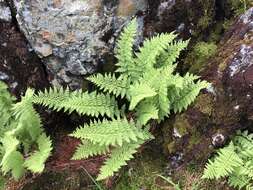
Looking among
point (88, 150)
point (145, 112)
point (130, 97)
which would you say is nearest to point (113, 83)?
point (130, 97)

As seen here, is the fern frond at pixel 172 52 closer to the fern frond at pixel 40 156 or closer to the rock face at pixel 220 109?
the rock face at pixel 220 109

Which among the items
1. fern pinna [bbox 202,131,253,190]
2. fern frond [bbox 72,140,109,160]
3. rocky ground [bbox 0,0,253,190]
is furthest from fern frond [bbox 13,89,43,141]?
fern pinna [bbox 202,131,253,190]

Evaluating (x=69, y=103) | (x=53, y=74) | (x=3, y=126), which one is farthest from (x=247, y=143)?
(x=3, y=126)

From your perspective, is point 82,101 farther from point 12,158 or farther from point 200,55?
point 200,55

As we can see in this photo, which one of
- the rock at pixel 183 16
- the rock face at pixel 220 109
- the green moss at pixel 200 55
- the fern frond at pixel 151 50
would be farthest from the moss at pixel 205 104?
the rock at pixel 183 16

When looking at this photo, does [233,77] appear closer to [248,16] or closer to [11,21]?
[248,16]

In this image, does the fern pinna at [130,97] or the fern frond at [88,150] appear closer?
the fern pinna at [130,97]

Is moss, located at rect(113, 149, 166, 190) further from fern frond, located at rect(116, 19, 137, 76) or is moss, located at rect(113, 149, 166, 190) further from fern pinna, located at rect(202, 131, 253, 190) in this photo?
fern frond, located at rect(116, 19, 137, 76)
